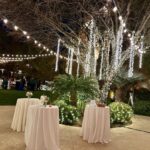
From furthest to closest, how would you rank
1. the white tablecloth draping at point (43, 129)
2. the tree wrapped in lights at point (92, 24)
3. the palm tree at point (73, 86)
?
1. the tree wrapped in lights at point (92, 24)
2. the palm tree at point (73, 86)
3. the white tablecloth draping at point (43, 129)

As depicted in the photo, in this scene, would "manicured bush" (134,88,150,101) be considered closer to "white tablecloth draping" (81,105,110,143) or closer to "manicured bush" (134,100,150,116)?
"manicured bush" (134,100,150,116)

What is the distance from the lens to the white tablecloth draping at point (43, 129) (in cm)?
537

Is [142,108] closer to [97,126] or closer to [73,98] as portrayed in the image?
[73,98]

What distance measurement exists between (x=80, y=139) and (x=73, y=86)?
217 cm

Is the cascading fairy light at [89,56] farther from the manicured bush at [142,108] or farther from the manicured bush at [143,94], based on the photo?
the manicured bush at [143,94]

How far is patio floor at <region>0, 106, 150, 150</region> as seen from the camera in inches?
237

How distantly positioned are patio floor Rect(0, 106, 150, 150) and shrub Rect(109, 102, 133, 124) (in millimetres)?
365

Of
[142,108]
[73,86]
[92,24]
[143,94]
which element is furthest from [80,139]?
[143,94]

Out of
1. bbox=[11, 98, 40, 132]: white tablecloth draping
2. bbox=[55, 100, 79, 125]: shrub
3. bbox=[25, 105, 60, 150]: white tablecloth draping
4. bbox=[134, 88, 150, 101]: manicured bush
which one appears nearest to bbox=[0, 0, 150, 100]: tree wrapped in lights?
bbox=[55, 100, 79, 125]: shrub

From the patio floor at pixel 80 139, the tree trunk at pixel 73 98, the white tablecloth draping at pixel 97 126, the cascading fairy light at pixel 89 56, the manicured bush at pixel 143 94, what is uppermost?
the cascading fairy light at pixel 89 56

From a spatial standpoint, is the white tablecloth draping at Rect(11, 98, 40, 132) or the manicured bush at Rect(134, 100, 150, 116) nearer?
the white tablecloth draping at Rect(11, 98, 40, 132)

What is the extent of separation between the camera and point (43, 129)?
5.40 metres

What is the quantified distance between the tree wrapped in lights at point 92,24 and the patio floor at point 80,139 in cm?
237

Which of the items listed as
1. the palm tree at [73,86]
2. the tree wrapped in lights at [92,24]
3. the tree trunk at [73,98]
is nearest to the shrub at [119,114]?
the palm tree at [73,86]
